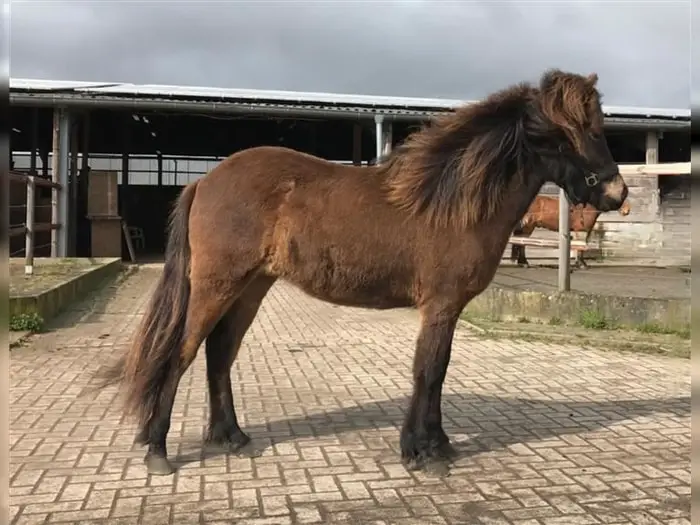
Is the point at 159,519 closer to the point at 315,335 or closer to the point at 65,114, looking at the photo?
the point at 315,335

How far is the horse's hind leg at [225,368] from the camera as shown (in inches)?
157

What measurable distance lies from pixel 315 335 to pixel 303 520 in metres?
5.14

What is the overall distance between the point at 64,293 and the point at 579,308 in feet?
23.1

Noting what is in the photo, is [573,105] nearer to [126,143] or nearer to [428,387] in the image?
[428,387]

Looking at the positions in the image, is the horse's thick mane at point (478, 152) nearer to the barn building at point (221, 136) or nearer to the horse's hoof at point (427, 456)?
the horse's hoof at point (427, 456)

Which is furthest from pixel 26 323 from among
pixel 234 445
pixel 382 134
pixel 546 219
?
pixel 546 219

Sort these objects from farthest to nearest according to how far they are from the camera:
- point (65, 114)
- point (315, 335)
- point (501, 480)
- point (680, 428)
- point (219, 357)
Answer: point (65, 114) → point (315, 335) → point (680, 428) → point (219, 357) → point (501, 480)

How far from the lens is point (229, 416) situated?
402 cm

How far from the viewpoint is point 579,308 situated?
802 centimetres

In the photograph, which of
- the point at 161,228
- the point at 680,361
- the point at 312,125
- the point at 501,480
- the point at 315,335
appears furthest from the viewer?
the point at 161,228

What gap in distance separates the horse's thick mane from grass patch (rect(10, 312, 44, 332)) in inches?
213

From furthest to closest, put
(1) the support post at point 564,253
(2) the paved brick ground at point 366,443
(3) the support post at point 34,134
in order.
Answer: (3) the support post at point 34,134, (1) the support post at point 564,253, (2) the paved brick ground at point 366,443

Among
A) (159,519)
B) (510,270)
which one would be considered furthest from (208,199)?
(510,270)

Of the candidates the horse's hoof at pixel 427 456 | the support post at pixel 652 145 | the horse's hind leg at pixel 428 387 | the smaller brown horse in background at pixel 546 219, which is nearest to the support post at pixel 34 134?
the smaller brown horse in background at pixel 546 219
